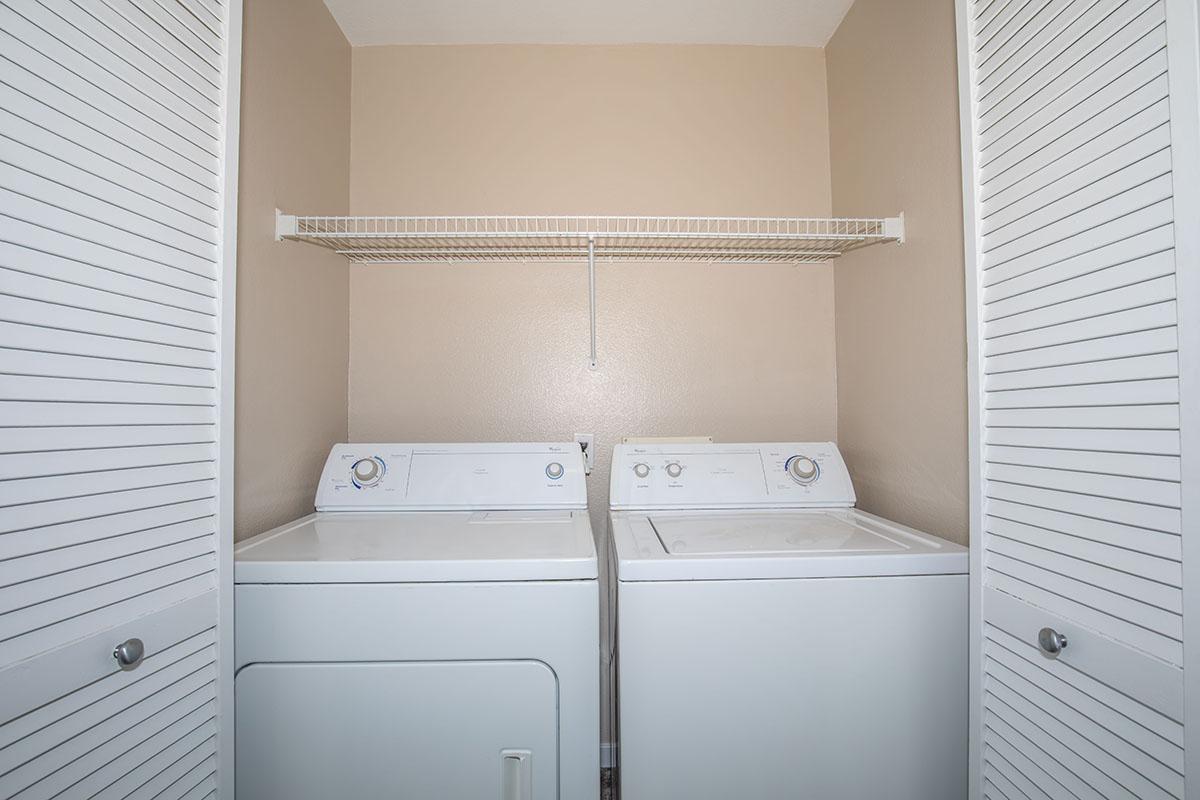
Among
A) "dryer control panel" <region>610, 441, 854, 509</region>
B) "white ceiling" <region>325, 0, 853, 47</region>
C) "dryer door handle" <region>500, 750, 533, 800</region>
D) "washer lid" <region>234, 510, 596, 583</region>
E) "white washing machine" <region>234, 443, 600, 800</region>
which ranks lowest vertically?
"dryer door handle" <region>500, 750, 533, 800</region>

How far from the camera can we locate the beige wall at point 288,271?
1.44m

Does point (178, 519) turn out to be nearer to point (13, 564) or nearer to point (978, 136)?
point (13, 564)

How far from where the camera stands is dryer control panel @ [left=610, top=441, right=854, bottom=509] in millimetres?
1678

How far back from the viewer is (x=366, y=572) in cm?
113

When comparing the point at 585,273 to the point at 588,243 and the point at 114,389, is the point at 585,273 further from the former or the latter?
the point at 114,389

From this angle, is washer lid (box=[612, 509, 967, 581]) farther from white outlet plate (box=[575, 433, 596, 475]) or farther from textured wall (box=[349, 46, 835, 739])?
textured wall (box=[349, 46, 835, 739])

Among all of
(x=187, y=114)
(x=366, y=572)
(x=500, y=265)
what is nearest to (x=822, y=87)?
(x=500, y=265)

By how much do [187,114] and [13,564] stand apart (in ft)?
2.61

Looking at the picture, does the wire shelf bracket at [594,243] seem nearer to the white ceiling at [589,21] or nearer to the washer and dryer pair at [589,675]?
the white ceiling at [589,21]

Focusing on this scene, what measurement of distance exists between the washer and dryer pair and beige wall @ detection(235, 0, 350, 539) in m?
0.48

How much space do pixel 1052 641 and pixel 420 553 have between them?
1194mm

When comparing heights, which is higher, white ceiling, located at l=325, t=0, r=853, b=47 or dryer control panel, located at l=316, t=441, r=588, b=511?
white ceiling, located at l=325, t=0, r=853, b=47

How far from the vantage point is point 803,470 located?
1724mm

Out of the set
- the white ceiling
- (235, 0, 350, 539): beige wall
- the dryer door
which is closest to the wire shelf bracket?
(235, 0, 350, 539): beige wall
